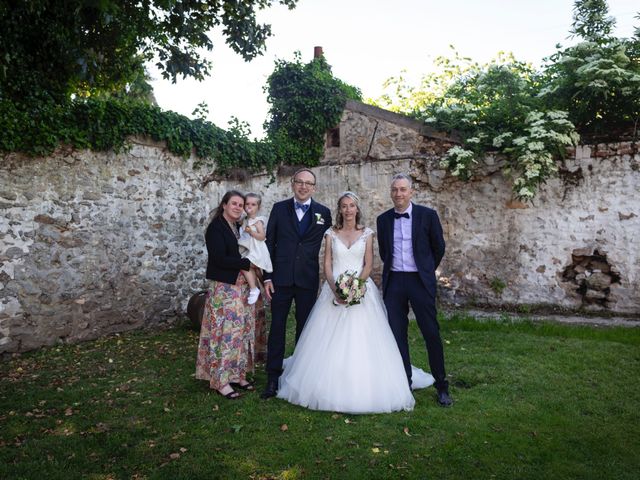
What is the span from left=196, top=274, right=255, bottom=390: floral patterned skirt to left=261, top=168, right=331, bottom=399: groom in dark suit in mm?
288

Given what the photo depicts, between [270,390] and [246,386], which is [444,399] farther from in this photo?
[246,386]

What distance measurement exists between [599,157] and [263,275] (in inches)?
243

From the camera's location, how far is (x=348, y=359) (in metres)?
4.08

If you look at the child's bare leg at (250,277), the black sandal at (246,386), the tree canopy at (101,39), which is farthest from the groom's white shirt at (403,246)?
the tree canopy at (101,39)

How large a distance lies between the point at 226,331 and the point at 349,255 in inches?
53.7

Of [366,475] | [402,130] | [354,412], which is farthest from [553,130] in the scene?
[366,475]

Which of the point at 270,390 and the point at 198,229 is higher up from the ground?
the point at 198,229

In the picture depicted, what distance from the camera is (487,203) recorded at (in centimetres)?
868

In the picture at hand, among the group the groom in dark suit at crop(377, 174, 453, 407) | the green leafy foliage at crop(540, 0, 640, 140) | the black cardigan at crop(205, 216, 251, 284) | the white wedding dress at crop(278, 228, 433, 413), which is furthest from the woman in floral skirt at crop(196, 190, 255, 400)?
the green leafy foliage at crop(540, 0, 640, 140)

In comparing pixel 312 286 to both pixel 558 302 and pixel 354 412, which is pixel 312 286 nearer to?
pixel 354 412

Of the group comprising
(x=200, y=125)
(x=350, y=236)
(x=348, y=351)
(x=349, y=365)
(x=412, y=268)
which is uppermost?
(x=200, y=125)

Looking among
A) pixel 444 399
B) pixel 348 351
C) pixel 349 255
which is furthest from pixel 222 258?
pixel 444 399

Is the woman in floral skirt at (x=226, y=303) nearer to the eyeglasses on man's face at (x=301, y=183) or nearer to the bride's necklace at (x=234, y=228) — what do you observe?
the bride's necklace at (x=234, y=228)

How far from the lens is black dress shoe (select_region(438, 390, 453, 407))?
4148mm
